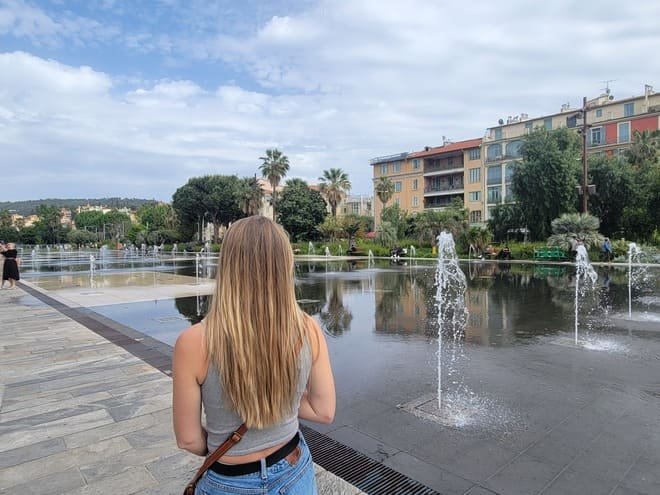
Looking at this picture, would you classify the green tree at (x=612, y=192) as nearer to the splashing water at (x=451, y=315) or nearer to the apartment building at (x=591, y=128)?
the apartment building at (x=591, y=128)

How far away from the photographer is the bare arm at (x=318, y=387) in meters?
1.70

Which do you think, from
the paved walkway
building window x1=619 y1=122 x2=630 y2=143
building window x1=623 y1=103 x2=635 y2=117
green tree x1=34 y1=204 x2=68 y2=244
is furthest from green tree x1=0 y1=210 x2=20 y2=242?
the paved walkway

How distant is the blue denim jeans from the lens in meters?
1.56

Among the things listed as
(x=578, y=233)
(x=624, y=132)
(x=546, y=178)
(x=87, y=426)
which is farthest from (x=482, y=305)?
(x=624, y=132)

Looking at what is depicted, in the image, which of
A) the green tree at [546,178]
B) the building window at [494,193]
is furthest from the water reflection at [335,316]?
the building window at [494,193]

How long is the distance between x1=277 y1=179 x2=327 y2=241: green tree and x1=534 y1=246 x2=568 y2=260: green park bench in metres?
30.4

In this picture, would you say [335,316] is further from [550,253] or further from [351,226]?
[351,226]

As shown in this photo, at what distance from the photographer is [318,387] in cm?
173

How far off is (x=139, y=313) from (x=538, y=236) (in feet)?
105

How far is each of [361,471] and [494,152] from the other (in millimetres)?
53824

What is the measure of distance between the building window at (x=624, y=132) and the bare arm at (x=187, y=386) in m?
52.1

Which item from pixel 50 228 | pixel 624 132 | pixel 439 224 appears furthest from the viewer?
pixel 50 228

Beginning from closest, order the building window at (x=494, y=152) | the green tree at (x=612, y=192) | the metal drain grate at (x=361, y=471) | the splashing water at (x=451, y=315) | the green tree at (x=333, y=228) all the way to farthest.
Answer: the metal drain grate at (x=361, y=471) < the splashing water at (x=451, y=315) < the green tree at (x=612, y=192) < the green tree at (x=333, y=228) < the building window at (x=494, y=152)

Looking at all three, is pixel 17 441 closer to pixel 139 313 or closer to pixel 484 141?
pixel 139 313
